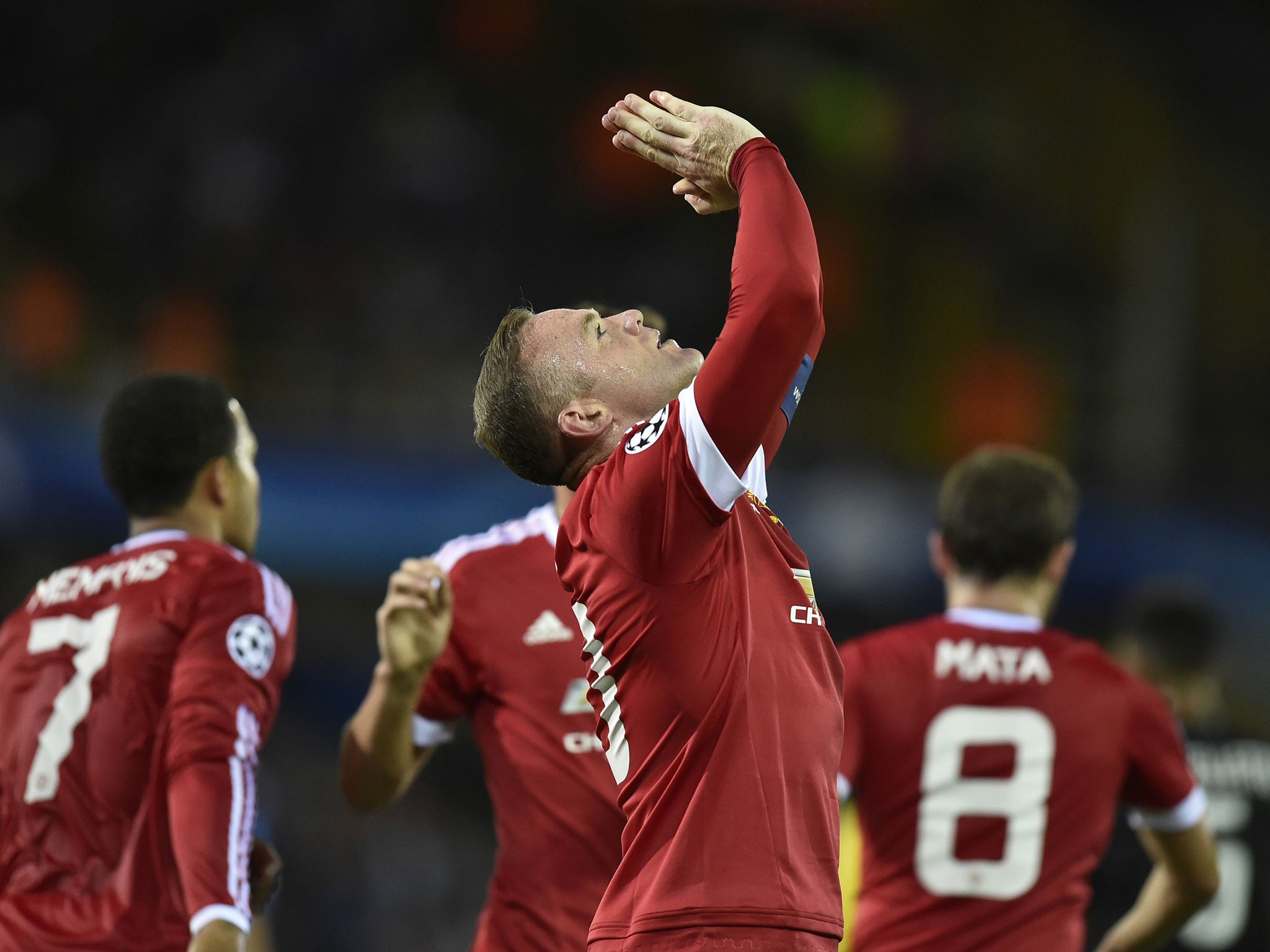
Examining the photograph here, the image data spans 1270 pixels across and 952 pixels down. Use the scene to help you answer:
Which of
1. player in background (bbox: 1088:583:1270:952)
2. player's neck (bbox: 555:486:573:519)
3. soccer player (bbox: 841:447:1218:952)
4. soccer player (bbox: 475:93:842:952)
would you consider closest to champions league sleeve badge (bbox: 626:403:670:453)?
soccer player (bbox: 475:93:842:952)

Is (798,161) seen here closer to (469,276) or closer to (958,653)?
(469,276)

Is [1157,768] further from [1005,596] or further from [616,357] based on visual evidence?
[616,357]

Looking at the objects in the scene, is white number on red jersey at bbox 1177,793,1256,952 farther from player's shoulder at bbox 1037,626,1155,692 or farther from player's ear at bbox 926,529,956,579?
player's ear at bbox 926,529,956,579

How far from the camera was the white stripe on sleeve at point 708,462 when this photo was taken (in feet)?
7.53

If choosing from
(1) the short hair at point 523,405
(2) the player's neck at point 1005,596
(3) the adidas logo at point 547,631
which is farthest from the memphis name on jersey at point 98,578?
(2) the player's neck at point 1005,596

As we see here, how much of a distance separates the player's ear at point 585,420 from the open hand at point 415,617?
93 cm

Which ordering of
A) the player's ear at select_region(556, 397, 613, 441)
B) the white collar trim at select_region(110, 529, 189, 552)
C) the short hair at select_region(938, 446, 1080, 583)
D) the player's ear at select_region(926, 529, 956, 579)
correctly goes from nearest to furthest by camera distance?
1. the player's ear at select_region(556, 397, 613, 441)
2. the white collar trim at select_region(110, 529, 189, 552)
3. the short hair at select_region(938, 446, 1080, 583)
4. the player's ear at select_region(926, 529, 956, 579)

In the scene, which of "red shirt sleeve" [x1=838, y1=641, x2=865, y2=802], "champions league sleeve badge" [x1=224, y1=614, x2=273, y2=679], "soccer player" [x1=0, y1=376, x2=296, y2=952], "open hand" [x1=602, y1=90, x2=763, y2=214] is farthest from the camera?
"red shirt sleeve" [x1=838, y1=641, x2=865, y2=802]

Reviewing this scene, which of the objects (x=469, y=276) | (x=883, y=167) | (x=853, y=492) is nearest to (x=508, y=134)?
(x=469, y=276)

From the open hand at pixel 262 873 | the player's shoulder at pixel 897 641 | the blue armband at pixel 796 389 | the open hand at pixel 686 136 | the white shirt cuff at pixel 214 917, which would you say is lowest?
the open hand at pixel 262 873

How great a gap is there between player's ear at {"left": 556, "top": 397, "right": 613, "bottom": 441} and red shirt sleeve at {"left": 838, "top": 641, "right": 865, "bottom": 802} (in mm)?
1468

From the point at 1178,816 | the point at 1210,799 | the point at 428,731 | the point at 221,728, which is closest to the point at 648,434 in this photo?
the point at 221,728

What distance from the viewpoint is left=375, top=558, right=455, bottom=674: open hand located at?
Answer: 3.51m

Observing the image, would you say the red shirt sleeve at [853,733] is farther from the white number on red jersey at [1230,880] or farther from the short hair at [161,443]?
the white number on red jersey at [1230,880]
